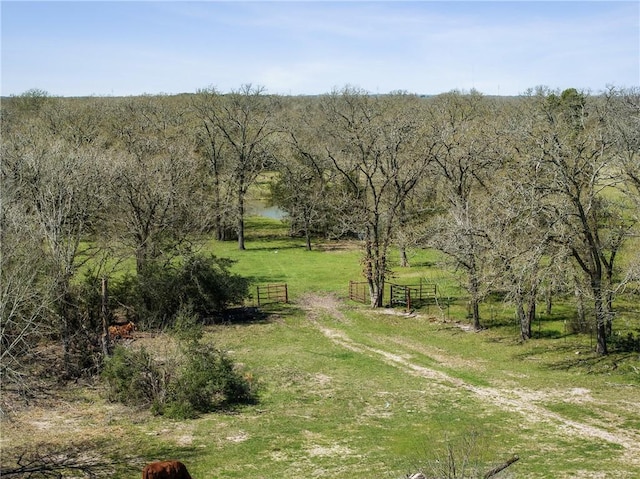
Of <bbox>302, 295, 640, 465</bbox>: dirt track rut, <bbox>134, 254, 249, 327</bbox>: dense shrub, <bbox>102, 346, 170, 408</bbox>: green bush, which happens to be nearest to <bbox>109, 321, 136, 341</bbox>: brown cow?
<bbox>134, 254, 249, 327</bbox>: dense shrub

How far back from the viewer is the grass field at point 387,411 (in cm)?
1561

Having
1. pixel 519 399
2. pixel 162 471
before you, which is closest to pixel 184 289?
pixel 519 399

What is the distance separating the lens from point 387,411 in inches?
778

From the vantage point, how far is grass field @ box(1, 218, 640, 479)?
15.6 metres

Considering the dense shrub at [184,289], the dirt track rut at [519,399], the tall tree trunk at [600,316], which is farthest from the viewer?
the dense shrub at [184,289]

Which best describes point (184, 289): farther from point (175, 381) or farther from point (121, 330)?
point (175, 381)

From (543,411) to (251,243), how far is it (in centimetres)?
3961

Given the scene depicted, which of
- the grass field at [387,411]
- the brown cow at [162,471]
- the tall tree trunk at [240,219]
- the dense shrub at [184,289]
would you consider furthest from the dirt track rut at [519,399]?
the tall tree trunk at [240,219]

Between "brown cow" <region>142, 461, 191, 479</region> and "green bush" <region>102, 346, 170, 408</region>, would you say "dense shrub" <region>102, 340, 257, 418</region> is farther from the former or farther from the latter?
"brown cow" <region>142, 461, 191, 479</region>

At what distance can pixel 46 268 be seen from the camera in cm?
2255

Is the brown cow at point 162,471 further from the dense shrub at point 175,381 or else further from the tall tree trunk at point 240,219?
the tall tree trunk at point 240,219

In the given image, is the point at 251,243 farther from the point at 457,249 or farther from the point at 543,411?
the point at 543,411

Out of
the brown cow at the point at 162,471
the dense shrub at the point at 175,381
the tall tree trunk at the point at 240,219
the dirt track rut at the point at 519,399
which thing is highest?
the tall tree trunk at the point at 240,219

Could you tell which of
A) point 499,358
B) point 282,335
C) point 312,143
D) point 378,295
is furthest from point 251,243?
point 499,358
